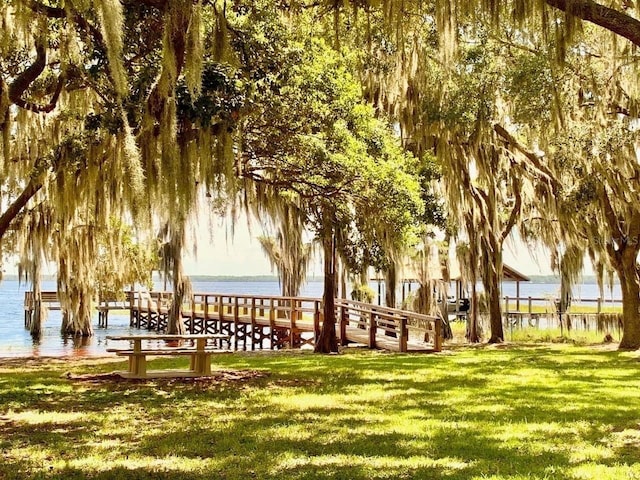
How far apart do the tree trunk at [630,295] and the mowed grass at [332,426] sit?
14.0ft

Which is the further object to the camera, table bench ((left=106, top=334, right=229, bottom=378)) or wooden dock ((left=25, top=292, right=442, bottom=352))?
wooden dock ((left=25, top=292, right=442, bottom=352))

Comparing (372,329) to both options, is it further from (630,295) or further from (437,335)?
(630,295)

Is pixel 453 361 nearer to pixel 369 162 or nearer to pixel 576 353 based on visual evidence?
pixel 576 353

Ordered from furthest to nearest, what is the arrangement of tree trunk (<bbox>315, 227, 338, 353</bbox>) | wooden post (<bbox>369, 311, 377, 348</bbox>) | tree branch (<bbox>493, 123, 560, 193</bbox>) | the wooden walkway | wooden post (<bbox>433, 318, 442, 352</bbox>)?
wooden post (<bbox>369, 311, 377, 348</bbox>)
tree branch (<bbox>493, 123, 560, 193</bbox>)
the wooden walkway
tree trunk (<bbox>315, 227, 338, 353</bbox>)
wooden post (<bbox>433, 318, 442, 352</bbox>)

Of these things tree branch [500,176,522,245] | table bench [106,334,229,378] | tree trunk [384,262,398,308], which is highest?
tree branch [500,176,522,245]

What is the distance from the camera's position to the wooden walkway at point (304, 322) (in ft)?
47.5

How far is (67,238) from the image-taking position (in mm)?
14398

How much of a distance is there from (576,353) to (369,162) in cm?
661

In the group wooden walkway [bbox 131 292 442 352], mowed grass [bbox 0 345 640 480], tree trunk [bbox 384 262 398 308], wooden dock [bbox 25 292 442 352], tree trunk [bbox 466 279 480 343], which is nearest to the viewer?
mowed grass [bbox 0 345 640 480]

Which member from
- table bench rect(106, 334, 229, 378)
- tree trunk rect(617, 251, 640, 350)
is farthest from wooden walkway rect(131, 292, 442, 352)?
tree trunk rect(617, 251, 640, 350)

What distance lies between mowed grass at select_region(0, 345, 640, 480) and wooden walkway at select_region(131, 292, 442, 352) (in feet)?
8.47

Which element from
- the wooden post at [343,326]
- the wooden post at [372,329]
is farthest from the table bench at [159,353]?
the wooden post at [343,326]

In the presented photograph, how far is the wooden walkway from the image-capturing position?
1446 cm

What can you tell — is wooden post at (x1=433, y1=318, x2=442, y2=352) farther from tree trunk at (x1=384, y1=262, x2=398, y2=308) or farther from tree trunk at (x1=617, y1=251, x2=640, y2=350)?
tree trunk at (x1=384, y1=262, x2=398, y2=308)
